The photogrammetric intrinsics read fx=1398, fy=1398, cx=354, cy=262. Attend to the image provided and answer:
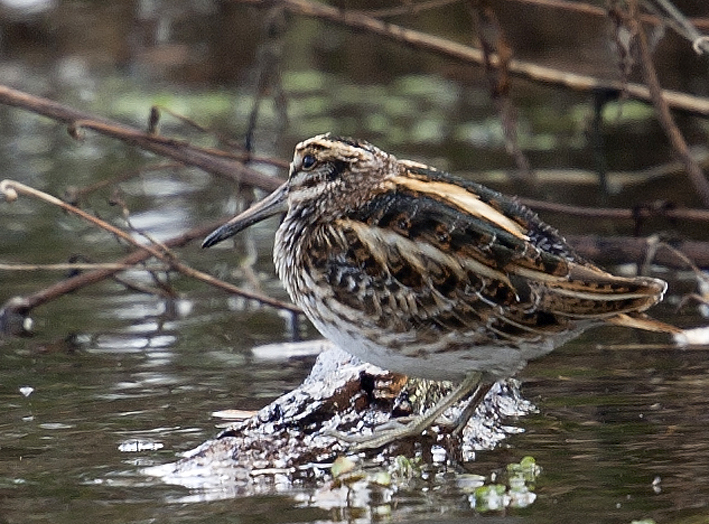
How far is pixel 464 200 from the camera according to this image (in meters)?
4.61

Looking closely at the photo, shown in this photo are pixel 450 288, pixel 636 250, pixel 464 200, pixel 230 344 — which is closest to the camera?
pixel 450 288

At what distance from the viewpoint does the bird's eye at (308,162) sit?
5.03 metres

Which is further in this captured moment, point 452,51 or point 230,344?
point 452,51

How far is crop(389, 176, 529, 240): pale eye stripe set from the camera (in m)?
4.55

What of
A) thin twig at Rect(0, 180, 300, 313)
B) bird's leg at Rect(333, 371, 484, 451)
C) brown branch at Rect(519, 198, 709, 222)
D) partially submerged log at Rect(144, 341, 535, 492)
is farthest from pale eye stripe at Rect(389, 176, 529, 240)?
brown branch at Rect(519, 198, 709, 222)

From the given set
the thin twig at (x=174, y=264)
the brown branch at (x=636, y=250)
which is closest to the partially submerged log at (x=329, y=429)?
the thin twig at (x=174, y=264)

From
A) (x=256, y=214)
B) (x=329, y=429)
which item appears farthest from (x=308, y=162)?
(x=329, y=429)

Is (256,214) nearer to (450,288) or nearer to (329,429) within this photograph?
(329,429)

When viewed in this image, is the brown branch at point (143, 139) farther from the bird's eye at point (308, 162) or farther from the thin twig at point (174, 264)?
the bird's eye at point (308, 162)

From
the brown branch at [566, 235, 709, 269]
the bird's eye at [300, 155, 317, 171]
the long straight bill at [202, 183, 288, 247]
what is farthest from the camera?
the brown branch at [566, 235, 709, 269]

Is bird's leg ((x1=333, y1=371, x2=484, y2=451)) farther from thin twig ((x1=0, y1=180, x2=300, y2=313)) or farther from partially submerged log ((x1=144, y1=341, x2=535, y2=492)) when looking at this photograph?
thin twig ((x1=0, y1=180, x2=300, y2=313))

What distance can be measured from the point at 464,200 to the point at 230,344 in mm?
2102

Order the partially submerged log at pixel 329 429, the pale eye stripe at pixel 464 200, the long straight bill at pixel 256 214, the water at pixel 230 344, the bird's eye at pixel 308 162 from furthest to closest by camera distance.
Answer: the long straight bill at pixel 256 214, the bird's eye at pixel 308 162, the pale eye stripe at pixel 464 200, the partially submerged log at pixel 329 429, the water at pixel 230 344

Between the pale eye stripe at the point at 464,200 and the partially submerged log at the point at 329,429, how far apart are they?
72cm
